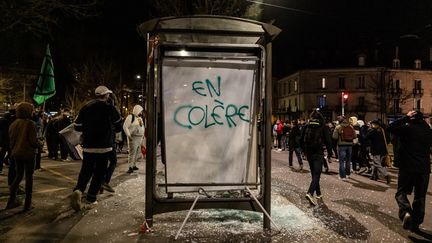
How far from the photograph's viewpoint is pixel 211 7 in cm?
1983

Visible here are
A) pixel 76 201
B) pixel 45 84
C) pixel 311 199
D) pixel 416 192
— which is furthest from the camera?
pixel 45 84

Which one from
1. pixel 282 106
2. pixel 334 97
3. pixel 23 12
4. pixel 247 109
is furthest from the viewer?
pixel 282 106

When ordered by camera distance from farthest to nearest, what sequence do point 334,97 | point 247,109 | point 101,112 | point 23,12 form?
point 334,97 → point 23,12 → point 101,112 → point 247,109

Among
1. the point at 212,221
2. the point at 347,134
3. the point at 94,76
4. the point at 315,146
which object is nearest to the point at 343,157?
the point at 347,134

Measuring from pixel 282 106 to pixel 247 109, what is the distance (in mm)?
69613

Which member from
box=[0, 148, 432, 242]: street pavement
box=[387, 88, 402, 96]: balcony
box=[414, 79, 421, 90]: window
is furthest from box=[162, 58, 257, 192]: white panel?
box=[414, 79, 421, 90]: window

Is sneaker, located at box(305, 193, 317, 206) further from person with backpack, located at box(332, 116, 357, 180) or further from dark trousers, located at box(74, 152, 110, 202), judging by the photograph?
person with backpack, located at box(332, 116, 357, 180)

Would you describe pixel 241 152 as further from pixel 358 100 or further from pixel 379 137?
pixel 358 100

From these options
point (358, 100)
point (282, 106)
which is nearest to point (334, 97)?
point (358, 100)

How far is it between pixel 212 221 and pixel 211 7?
587 inches

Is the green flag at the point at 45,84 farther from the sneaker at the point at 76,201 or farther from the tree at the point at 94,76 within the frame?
the tree at the point at 94,76

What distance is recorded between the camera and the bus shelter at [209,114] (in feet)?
19.0

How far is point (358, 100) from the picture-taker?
210 ft

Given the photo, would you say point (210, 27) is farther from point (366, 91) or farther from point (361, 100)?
point (361, 100)
